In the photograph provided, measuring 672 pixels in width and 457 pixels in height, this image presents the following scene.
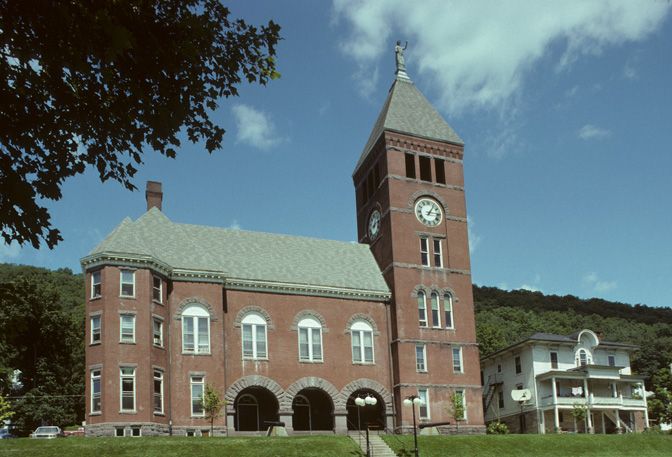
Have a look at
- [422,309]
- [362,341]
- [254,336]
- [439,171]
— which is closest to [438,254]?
[422,309]

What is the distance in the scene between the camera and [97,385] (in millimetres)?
42094

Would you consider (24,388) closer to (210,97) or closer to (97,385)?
(97,385)

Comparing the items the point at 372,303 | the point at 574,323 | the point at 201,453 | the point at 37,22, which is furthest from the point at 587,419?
the point at 574,323

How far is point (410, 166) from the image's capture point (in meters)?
54.8

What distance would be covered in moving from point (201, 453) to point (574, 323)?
9384cm

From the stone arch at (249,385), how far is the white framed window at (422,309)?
10.2 m

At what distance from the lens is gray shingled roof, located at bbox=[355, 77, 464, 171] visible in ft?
180

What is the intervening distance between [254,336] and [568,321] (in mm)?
82308

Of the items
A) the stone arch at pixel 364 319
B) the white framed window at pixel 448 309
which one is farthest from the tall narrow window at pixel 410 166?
the stone arch at pixel 364 319

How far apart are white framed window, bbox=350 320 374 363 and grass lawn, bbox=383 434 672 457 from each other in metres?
7.70

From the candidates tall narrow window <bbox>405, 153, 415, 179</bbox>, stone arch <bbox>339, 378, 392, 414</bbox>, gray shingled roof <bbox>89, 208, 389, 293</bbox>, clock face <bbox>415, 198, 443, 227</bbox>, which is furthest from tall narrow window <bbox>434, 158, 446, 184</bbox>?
stone arch <bbox>339, 378, 392, 414</bbox>

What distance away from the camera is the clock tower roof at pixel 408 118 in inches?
2156

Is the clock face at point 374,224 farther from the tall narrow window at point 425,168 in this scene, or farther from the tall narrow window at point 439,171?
the tall narrow window at point 439,171

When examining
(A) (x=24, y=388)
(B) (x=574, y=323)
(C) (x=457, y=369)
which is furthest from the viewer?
(B) (x=574, y=323)
